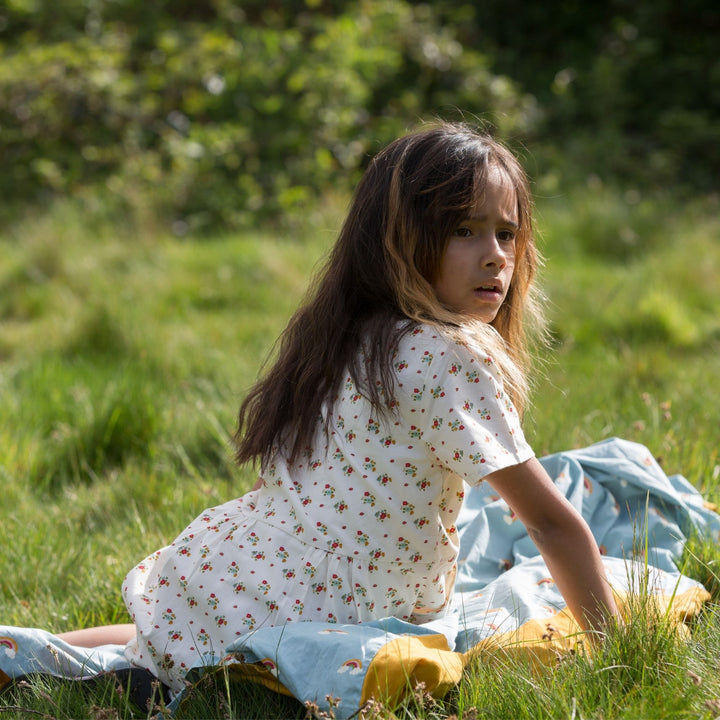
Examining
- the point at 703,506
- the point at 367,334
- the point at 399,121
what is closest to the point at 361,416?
the point at 367,334

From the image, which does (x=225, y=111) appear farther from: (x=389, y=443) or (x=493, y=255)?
→ (x=389, y=443)

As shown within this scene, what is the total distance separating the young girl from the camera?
1.99 meters

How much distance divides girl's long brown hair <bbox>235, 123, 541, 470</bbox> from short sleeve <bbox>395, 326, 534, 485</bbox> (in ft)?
0.16

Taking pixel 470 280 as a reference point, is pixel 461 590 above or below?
below

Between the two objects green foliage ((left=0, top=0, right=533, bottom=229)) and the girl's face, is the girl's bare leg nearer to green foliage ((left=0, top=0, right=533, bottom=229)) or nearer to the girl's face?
the girl's face

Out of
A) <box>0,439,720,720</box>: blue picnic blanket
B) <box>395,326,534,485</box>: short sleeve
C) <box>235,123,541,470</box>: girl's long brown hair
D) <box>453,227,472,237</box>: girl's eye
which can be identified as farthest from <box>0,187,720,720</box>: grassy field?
<box>453,227,472,237</box>: girl's eye

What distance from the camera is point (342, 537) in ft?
6.86

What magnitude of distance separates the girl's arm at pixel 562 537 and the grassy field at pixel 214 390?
0.12m

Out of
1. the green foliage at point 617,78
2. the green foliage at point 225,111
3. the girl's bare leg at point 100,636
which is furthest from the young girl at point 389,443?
the green foliage at point 617,78

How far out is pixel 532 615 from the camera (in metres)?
2.25

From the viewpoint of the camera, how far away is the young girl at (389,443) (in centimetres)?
199

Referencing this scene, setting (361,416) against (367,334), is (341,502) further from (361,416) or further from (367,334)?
(367,334)

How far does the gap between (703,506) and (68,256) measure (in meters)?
4.25

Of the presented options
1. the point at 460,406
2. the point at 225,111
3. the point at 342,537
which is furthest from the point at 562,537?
the point at 225,111
